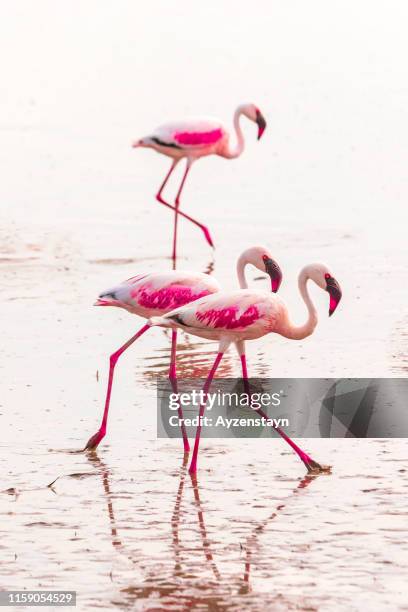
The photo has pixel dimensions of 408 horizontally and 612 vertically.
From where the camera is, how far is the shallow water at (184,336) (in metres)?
6.88

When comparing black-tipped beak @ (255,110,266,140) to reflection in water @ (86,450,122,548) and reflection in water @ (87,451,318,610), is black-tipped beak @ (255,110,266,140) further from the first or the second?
reflection in water @ (87,451,318,610)

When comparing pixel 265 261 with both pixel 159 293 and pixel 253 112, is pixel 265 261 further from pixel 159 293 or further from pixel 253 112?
pixel 253 112

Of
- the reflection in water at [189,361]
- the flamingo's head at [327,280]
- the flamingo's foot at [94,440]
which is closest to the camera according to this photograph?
the flamingo's foot at [94,440]

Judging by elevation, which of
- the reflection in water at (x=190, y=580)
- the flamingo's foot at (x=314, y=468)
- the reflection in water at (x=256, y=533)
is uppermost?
the flamingo's foot at (x=314, y=468)

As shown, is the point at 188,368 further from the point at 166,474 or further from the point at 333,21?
the point at 333,21

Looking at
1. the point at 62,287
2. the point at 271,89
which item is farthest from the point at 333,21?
the point at 62,287

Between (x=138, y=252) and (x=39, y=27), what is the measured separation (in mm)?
22305

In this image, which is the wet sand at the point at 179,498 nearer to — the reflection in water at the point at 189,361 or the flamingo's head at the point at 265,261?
the reflection in water at the point at 189,361

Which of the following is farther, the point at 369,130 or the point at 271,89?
the point at 271,89

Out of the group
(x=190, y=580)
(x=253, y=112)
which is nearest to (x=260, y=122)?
(x=253, y=112)

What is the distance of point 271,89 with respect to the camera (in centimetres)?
2888

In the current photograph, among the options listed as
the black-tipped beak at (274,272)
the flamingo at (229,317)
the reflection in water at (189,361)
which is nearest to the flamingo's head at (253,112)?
the reflection in water at (189,361)

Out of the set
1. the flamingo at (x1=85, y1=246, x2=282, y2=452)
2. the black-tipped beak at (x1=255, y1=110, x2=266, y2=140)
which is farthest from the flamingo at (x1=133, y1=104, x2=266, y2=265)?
the flamingo at (x1=85, y1=246, x2=282, y2=452)

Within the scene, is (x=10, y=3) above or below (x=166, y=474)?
above
